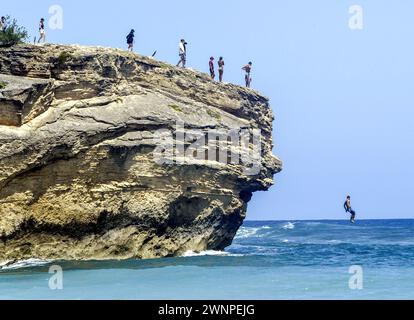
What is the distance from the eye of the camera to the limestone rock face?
25141 mm

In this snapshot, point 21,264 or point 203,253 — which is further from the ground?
point 203,253

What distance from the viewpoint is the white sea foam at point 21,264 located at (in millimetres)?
24562

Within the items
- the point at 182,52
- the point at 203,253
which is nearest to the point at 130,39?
the point at 182,52

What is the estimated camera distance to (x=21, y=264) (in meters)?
25.1

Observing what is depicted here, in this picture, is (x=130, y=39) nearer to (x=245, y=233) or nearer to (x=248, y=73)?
(x=248, y=73)

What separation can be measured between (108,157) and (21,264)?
498 centimetres

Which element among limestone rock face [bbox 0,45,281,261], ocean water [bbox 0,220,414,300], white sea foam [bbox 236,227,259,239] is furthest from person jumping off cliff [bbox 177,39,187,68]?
white sea foam [bbox 236,227,259,239]

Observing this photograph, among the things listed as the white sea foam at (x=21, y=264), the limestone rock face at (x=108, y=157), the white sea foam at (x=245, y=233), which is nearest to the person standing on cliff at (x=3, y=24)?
the limestone rock face at (x=108, y=157)

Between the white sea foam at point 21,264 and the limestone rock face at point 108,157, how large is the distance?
0.82 feet

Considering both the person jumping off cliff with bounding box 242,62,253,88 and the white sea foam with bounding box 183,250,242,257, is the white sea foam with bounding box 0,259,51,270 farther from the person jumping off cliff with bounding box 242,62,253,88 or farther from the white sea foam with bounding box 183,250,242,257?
the person jumping off cliff with bounding box 242,62,253,88

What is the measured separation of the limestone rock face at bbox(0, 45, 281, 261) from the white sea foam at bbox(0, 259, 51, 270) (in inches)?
9.9

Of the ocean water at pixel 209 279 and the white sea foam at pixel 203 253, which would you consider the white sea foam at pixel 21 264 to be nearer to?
the ocean water at pixel 209 279

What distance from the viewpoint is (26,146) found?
977 inches
